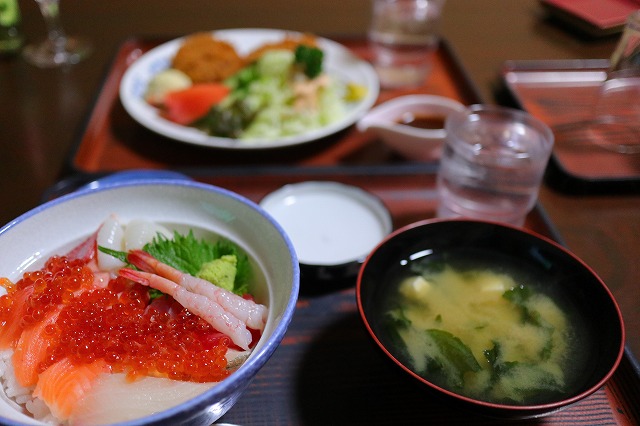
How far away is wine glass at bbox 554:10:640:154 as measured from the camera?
4.83ft

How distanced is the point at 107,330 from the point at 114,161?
0.90 m

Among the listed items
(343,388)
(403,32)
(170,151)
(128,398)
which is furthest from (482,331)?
(403,32)

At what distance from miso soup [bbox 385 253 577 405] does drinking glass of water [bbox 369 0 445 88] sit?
1.15 m

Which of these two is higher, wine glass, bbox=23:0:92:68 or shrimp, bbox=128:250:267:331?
shrimp, bbox=128:250:267:331

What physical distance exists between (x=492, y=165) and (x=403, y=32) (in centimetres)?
100

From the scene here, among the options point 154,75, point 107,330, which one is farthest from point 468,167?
point 154,75

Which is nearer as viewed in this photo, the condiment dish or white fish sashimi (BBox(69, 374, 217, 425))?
white fish sashimi (BBox(69, 374, 217, 425))

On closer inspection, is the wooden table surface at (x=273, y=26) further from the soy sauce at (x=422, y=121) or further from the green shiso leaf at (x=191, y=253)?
the green shiso leaf at (x=191, y=253)

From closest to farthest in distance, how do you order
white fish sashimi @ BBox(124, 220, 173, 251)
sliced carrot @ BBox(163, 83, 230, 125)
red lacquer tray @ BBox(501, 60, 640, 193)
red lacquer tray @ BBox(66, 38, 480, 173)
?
white fish sashimi @ BBox(124, 220, 173, 251)
red lacquer tray @ BBox(501, 60, 640, 193)
red lacquer tray @ BBox(66, 38, 480, 173)
sliced carrot @ BBox(163, 83, 230, 125)

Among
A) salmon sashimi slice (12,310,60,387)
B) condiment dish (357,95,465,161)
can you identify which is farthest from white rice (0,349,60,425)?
condiment dish (357,95,465,161)

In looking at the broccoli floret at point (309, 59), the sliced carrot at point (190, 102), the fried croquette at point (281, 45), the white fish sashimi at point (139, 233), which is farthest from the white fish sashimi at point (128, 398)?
the fried croquette at point (281, 45)

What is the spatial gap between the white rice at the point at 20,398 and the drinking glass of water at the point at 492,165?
3.22 ft

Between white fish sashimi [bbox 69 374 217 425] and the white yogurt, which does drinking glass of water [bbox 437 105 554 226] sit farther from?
white fish sashimi [bbox 69 374 217 425]

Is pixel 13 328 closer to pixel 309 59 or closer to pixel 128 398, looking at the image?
pixel 128 398
